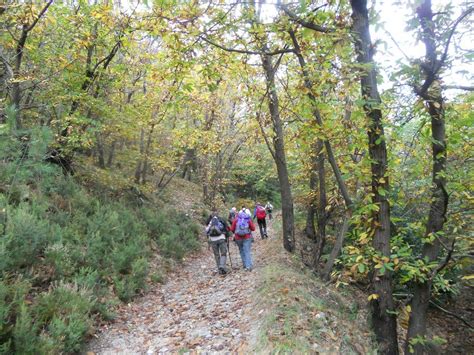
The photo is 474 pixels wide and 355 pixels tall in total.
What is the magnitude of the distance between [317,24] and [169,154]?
13.2 metres

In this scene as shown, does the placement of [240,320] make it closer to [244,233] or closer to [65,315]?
[65,315]

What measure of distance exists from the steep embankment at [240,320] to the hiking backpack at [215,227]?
1308mm

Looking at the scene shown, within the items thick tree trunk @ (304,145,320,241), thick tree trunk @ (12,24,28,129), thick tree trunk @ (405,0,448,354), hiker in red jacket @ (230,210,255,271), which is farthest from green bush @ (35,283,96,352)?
thick tree trunk @ (304,145,320,241)

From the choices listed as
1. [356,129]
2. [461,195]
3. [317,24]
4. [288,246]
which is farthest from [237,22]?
[288,246]

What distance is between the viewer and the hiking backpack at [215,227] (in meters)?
9.35

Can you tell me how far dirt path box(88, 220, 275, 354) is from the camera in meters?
5.45

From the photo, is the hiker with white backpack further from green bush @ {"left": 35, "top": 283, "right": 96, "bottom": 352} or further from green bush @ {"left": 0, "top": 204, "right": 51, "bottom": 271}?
green bush @ {"left": 0, "top": 204, "right": 51, "bottom": 271}

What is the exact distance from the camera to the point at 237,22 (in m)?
5.05

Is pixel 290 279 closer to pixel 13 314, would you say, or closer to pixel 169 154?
pixel 13 314

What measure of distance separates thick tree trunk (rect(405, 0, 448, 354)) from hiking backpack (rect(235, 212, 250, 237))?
4.84 m

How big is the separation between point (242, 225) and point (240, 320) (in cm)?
353

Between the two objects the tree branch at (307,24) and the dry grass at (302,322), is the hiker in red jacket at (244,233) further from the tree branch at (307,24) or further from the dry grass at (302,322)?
the tree branch at (307,24)

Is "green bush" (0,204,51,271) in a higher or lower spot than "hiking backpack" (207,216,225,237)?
higher

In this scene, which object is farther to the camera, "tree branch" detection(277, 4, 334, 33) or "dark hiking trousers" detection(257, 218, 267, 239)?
"dark hiking trousers" detection(257, 218, 267, 239)
